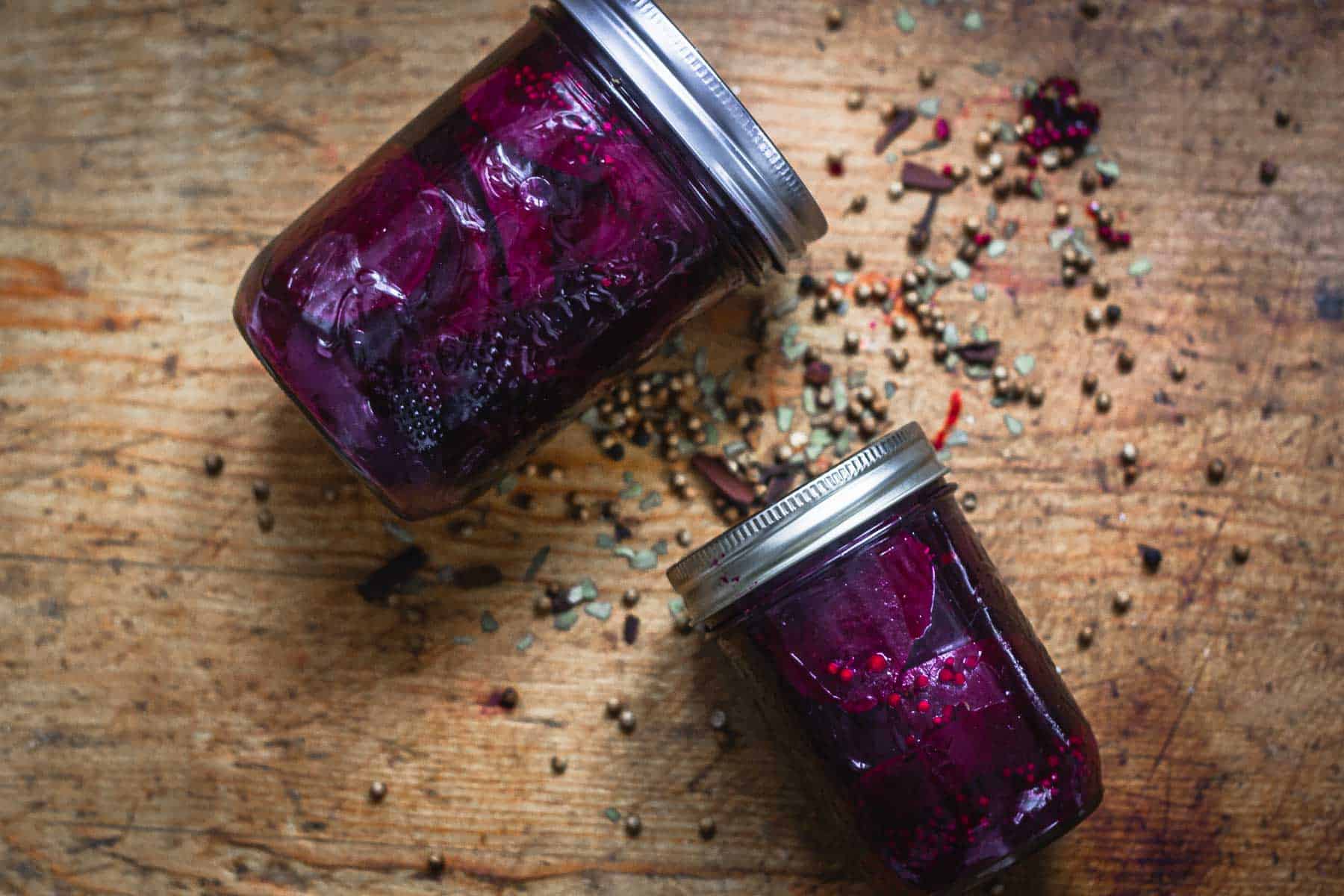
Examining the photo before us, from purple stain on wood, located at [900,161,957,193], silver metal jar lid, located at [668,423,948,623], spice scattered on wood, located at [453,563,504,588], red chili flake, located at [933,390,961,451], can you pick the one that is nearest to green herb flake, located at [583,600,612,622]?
spice scattered on wood, located at [453,563,504,588]

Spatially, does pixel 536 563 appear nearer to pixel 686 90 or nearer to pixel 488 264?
pixel 488 264

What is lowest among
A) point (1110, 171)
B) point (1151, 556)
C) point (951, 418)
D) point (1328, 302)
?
point (1151, 556)

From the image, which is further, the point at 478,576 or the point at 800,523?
the point at 478,576

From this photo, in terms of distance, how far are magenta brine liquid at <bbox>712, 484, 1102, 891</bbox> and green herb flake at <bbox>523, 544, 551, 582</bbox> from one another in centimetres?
30

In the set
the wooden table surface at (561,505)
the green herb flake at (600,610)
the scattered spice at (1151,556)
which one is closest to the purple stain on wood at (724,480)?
the wooden table surface at (561,505)

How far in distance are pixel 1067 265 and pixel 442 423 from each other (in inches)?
31.5

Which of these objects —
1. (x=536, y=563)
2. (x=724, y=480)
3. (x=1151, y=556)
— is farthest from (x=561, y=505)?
(x=1151, y=556)

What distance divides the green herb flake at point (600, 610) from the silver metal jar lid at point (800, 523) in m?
0.22

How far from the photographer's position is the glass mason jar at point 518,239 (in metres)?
0.93

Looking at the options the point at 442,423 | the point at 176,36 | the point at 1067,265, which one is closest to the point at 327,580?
the point at 442,423

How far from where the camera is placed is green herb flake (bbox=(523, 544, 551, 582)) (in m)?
1.20

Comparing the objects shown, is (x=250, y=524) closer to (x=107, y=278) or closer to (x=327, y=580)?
(x=327, y=580)

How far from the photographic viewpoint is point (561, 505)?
3.97 ft

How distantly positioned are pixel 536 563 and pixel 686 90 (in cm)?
58
